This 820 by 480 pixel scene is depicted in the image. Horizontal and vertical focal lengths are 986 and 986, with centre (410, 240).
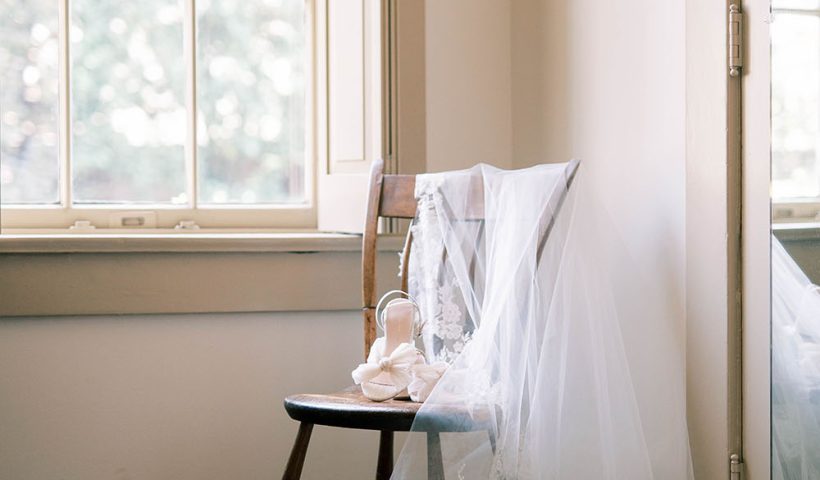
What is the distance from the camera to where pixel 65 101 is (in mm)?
2502

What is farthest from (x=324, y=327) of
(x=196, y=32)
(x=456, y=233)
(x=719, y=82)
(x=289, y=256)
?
(x=719, y=82)

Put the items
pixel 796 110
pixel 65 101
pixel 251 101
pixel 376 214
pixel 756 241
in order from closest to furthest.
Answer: pixel 796 110, pixel 756 241, pixel 376 214, pixel 65 101, pixel 251 101

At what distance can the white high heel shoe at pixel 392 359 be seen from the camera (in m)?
1.87

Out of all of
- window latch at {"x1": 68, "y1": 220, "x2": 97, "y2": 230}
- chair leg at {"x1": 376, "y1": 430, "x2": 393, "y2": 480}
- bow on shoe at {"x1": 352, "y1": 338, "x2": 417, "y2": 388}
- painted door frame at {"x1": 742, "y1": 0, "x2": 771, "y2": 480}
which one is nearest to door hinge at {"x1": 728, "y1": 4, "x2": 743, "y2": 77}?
painted door frame at {"x1": 742, "y1": 0, "x2": 771, "y2": 480}

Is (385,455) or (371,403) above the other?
(371,403)

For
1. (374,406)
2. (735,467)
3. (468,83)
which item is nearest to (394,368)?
(374,406)

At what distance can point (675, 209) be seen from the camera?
185 cm

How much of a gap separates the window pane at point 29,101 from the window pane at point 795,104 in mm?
1753

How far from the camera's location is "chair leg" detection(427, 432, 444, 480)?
1.72 m

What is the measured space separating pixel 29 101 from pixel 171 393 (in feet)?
2.75

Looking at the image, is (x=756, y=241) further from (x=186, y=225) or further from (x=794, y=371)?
(x=186, y=225)

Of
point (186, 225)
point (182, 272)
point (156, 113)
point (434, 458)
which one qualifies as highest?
point (156, 113)

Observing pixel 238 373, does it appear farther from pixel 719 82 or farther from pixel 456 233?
pixel 719 82

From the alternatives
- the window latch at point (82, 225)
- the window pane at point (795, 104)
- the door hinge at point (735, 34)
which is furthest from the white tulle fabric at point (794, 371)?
the window latch at point (82, 225)
